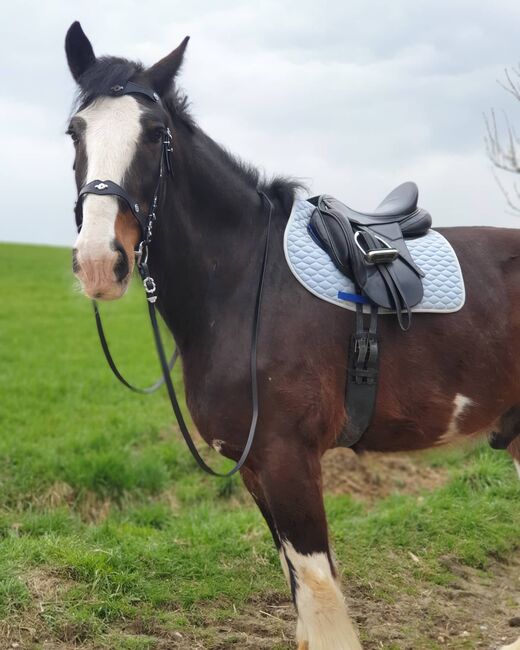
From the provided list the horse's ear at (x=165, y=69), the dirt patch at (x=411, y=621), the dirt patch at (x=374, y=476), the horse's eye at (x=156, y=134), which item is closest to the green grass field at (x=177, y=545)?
the dirt patch at (x=411, y=621)

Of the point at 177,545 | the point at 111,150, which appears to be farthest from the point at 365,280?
the point at 177,545

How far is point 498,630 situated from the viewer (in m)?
4.52

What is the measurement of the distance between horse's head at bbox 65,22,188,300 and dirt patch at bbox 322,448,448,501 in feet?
17.0

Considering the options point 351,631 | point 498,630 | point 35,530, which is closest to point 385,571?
point 498,630

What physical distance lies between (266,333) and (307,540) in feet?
2.97

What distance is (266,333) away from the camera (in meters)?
3.23

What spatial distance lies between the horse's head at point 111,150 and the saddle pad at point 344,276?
2.53ft

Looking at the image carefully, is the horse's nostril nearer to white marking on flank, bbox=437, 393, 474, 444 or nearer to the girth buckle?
the girth buckle

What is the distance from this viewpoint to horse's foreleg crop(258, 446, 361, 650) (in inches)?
123

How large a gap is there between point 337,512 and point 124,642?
9.82 feet

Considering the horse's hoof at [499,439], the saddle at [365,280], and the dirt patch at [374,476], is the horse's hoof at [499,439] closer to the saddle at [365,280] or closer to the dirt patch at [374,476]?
the saddle at [365,280]

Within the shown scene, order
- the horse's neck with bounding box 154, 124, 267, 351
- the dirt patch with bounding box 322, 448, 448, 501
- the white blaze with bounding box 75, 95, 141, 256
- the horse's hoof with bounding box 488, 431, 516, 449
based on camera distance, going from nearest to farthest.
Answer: the white blaze with bounding box 75, 95, 141, 256, the horse's neck with bounding box 154, 124, 267, 351, the horse's hoof with bounding box 488, 431, 516, 449, the dirt patch with bounding box 322, 448, 448, 501

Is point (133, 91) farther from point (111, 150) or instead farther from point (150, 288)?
point (150, 288)

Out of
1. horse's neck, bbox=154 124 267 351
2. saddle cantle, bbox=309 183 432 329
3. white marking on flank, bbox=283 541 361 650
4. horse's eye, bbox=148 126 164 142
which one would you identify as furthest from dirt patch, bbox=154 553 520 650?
horse's eye, bbox=148 126 164 142
